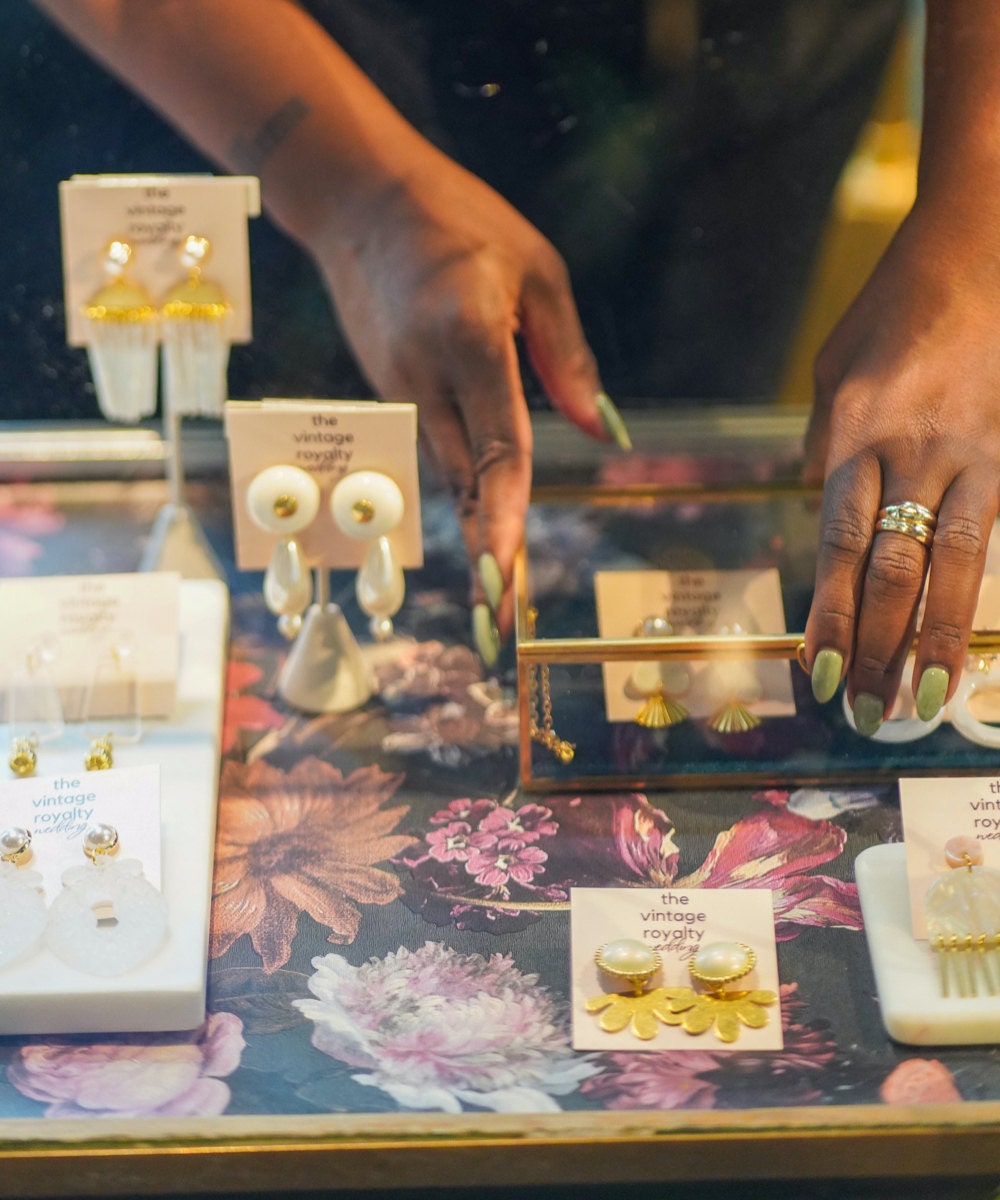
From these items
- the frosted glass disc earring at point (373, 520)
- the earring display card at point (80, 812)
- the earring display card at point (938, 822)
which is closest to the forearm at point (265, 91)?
the frosted glass disc earring at point (373, 520)

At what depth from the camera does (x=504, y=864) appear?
81 centimetres

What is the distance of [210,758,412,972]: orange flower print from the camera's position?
0.77m

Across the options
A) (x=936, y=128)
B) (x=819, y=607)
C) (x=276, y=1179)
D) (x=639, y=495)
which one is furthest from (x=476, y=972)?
(x=936, y=128)

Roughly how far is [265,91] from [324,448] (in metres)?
0.28

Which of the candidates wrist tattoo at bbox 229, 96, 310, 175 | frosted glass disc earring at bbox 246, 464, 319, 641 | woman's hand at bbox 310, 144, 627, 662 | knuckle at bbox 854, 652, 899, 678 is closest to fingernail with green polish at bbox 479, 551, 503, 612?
woman's hand at bbox 310, 144, 627, 662

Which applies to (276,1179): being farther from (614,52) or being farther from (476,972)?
(614,52)

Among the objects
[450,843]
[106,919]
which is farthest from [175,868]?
[450,843]

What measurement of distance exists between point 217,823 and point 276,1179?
263mm

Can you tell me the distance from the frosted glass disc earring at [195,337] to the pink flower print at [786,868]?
483 millimetres

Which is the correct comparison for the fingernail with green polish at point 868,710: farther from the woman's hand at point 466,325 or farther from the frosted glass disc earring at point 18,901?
the frosted glass disc earring at point 18,901

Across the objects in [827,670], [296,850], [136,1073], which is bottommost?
[136,1073]

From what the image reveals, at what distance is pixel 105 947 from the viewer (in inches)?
27.4

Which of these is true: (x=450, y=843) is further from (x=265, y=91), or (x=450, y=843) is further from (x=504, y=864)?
(x=265, y=91)

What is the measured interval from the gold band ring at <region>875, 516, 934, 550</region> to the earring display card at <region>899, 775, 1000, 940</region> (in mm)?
139
